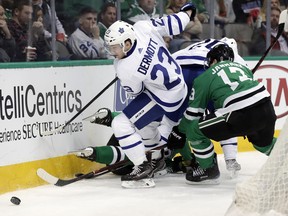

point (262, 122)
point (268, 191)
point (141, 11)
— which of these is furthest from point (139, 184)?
point (141, 11)

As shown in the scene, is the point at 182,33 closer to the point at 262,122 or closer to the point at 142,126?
the point at 142,126

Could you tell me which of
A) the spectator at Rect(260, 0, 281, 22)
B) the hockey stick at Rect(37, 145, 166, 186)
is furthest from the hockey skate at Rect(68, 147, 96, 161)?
the spectator at Rect(260, 0, 281, 22)

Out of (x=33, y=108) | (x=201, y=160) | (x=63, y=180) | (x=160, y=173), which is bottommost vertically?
(x=160, y=173)

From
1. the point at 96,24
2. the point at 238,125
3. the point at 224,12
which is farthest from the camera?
the point at 224,12

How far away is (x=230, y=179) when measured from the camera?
5.39 metres

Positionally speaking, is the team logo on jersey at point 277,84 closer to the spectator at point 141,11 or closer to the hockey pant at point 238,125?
the spectator at point 141,11

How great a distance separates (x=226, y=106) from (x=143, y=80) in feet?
1.61

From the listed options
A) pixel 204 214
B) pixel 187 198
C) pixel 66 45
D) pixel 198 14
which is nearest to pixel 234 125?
pixel 187 198

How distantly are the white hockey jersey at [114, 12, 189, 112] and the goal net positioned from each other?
1.43 meters

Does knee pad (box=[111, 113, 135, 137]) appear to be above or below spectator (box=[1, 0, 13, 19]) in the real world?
below

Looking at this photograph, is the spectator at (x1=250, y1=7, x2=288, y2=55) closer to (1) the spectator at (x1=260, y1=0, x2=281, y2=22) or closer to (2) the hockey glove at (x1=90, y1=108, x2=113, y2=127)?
(1) the spectator at (x1=260, y1=0, x2=281, y2=22)

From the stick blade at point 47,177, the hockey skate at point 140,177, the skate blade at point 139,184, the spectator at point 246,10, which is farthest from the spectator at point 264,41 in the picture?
the stick blade at point 47,177

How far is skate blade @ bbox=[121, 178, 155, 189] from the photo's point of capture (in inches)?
200

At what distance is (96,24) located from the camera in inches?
239
